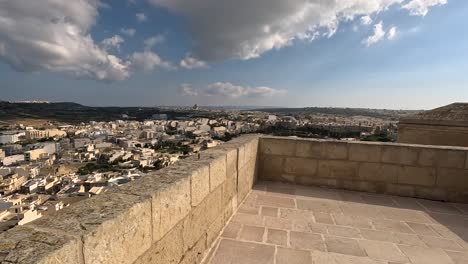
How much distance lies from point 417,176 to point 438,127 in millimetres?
2396

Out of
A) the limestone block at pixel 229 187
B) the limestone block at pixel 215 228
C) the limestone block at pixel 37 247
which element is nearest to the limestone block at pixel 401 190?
the limestone block at pixel 229 187

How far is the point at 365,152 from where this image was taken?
435 cm

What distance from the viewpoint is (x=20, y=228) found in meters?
1.06

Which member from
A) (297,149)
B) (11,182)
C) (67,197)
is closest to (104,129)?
(11,182)

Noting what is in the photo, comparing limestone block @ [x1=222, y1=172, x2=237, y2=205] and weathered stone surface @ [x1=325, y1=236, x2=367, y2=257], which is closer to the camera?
weathered stone surface @ [x1=325, y1=236, x2=367, y2=257]

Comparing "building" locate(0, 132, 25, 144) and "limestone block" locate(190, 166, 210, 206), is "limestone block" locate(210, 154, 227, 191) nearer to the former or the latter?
"limestone block" locate(190, 166, 210, 206)

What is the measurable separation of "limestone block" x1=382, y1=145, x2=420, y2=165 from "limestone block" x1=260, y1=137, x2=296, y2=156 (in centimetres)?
149

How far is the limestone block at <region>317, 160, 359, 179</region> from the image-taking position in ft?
14.5

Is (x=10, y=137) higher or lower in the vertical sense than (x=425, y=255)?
lower

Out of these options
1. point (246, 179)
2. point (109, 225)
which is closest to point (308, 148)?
point (246, 179)

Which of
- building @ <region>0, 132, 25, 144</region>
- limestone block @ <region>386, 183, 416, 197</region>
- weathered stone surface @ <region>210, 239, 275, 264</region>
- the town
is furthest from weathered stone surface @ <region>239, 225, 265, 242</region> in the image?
building @ <region>0, 132, 25, 144</region>

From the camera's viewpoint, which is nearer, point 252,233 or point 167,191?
point 167,191

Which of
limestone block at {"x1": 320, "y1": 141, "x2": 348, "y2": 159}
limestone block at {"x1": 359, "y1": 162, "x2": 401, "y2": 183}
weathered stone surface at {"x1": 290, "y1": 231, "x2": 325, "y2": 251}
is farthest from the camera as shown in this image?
limestone block at {"x1": 320, "y1": 141, "x2": 348, "y2": 159}

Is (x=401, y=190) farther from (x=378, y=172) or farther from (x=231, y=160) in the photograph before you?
(x=231, y=160)
